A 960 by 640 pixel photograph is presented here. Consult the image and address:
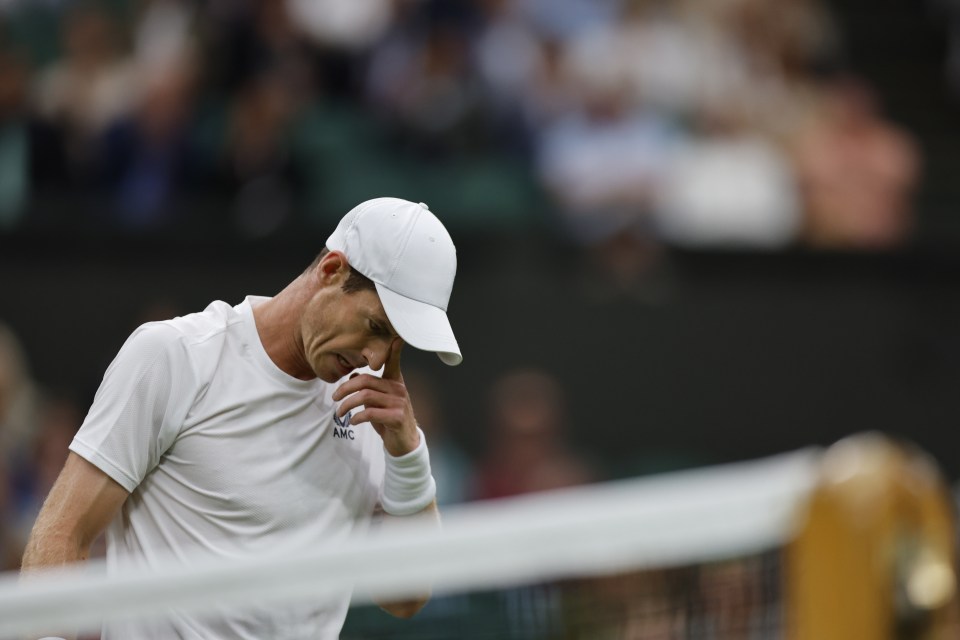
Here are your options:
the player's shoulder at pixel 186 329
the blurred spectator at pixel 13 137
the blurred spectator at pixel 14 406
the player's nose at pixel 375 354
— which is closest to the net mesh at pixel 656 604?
the player's nose at pixel 375 354

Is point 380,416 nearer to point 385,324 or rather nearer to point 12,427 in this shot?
point 385,324

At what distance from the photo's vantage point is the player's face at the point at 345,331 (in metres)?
3.23

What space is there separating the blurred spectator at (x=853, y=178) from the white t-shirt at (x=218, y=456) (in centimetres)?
587

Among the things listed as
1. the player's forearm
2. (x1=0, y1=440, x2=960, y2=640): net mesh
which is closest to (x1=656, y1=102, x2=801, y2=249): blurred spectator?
the player's forearm

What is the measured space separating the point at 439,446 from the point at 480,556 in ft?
17.5

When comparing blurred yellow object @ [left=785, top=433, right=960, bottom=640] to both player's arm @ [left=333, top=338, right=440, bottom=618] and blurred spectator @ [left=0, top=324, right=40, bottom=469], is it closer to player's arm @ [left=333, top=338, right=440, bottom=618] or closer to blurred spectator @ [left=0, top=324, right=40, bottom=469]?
player's arm @ [left=333, top=338, right=440, bottom=618]

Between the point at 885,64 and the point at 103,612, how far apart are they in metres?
10.5

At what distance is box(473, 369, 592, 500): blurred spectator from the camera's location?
7770mm

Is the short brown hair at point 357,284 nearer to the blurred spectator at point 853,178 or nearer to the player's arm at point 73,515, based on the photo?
the player's arm at point 73,515

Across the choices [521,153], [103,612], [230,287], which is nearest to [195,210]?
[230,287]

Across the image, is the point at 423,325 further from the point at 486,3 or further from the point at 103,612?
the point at 486,3

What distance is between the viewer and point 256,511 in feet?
10.8

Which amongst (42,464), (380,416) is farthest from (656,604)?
(42,464)

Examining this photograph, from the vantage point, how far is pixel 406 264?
3.25m
